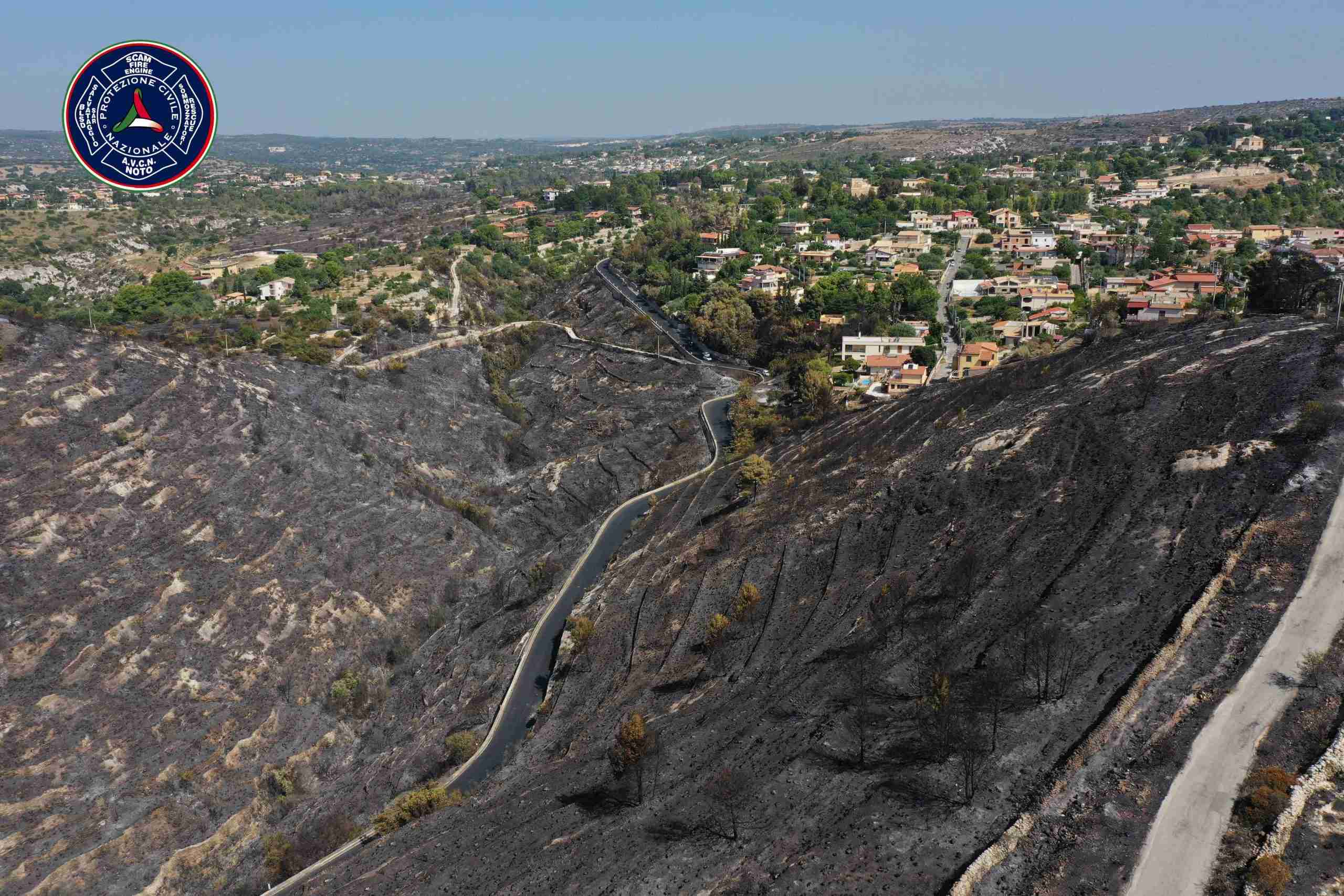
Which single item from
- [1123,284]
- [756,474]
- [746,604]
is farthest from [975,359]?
[746,604]

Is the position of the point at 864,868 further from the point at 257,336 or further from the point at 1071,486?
the point at 257,336

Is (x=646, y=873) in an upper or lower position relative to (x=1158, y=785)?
lower

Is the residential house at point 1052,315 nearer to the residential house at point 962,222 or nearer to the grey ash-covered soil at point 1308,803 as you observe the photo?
the residential house at point 962,222

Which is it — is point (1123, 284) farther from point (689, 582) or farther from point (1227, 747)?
point (1227, 747)

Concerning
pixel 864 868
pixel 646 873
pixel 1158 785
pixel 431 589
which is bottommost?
pixel 431 589

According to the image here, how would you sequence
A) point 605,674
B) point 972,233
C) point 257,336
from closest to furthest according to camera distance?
point 605,674 → point 257,336 → point 972,233

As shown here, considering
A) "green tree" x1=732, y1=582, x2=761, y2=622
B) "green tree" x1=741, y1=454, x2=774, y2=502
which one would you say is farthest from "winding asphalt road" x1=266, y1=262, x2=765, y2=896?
"green tree" x1=732, y1=582, x2=761, y2=622

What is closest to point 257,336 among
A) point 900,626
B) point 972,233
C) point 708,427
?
point 708,427
